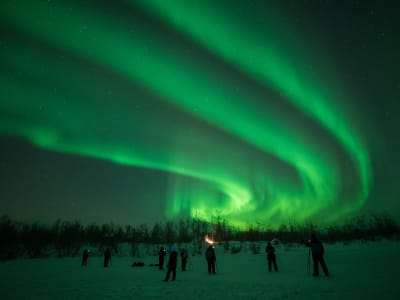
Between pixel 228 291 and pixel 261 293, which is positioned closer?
pixel 261 293

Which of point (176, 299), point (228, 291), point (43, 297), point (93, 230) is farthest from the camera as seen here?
point (93, 230)

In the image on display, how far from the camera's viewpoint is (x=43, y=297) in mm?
10242

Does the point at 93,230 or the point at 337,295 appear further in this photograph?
the point at 93,230

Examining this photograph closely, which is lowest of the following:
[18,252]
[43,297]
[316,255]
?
[18,252]

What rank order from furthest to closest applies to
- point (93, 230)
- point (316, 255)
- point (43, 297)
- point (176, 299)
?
point (93, 230)
point (316, 255)
point (43, 297)
point (176, 299)

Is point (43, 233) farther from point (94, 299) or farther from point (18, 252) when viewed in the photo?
point (94, 299)

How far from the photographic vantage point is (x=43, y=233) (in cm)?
7450

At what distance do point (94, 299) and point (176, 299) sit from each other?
10.8 feet

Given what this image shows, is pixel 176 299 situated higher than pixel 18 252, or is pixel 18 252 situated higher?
pixel 176 299

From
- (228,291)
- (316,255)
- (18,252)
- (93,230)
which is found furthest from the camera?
(93,230)

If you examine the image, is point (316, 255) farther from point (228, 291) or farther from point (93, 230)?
point (93, 230)

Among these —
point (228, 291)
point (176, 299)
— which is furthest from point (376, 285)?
point (176, 299)

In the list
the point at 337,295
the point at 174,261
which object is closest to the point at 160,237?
the point at 174,261

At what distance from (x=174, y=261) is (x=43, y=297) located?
6910 millimetres
